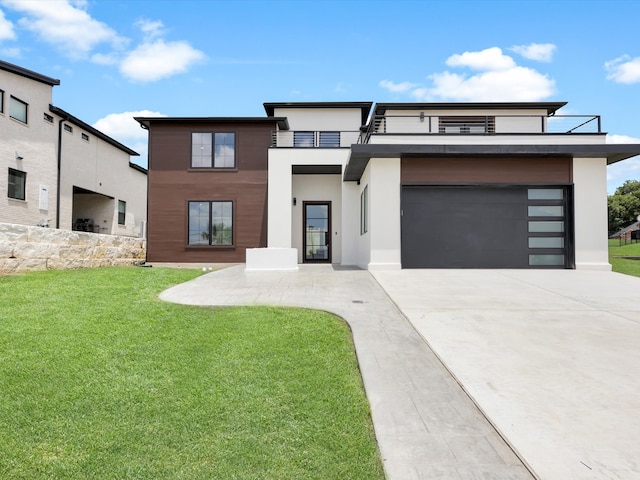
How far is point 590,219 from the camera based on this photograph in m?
12.2

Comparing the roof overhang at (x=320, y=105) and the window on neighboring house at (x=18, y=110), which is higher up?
the roof overhang at (x=320, y=105)

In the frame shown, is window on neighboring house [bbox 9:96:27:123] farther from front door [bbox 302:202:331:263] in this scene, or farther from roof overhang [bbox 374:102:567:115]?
roof overhang [bbox 374:102:567:115]

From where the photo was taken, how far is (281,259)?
1291cm

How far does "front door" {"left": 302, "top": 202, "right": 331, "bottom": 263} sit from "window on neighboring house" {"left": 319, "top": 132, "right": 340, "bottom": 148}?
3.82 meters

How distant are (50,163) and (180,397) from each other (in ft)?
62.2

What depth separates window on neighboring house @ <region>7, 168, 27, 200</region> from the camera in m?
16.2

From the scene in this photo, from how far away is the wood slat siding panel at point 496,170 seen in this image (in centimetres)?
1223

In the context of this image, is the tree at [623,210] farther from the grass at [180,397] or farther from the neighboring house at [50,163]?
the grass at [180,397]

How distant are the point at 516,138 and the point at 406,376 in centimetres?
1092

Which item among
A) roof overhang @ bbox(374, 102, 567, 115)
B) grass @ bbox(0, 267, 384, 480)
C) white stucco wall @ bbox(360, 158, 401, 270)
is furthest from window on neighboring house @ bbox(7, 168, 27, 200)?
roof overhang @ bbox(374, 102, 567, 115)

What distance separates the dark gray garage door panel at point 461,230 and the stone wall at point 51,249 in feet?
33.8

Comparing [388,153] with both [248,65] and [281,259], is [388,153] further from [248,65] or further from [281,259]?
[248,65]

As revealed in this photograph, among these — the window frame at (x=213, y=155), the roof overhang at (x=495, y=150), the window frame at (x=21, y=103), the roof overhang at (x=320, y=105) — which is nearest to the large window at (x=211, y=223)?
the window frame at (x=213, y=155)

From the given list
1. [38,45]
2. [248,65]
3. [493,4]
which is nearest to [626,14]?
[493,4]
